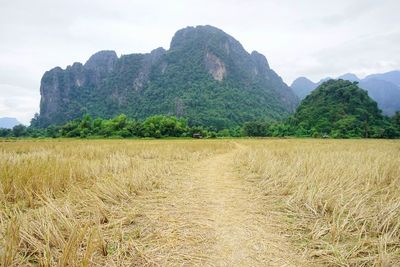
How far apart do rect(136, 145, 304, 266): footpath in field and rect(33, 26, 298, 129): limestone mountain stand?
8968cm

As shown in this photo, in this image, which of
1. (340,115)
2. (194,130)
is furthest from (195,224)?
(340,115)

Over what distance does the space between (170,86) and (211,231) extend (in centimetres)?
11445

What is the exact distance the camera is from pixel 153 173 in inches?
218

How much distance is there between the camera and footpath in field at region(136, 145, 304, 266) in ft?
6.29

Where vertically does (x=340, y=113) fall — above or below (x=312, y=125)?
above

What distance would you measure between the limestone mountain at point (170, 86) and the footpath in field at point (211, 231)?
89.7 m

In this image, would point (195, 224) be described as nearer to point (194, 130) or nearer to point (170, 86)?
point (194, 130)

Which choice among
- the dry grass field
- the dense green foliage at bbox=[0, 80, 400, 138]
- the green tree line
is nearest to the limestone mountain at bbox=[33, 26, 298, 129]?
the dense green foliage at bbox=[0, 80, 400, 138]

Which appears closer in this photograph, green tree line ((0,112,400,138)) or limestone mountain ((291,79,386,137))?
green tree line ((0,112,400,138))

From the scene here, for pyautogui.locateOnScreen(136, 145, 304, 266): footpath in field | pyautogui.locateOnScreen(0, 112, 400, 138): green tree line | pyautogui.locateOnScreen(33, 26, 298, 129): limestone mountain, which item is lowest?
pyautogui.locateOnScreen(136, 145, 304, 266): footpath in field

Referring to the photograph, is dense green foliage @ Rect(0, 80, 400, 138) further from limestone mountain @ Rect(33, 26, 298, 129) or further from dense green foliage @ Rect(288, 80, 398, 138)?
limestone mountain @ Rect(33, 26, 298, 129)

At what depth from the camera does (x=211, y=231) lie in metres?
2.43

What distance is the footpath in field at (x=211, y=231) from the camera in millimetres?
1917

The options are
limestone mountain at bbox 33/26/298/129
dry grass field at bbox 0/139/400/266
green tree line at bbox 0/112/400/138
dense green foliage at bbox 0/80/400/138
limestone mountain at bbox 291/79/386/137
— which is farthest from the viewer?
limestone mountain at bbox 33/26/298/129
